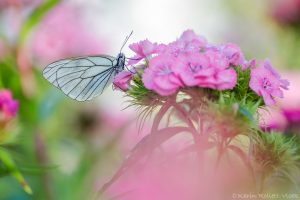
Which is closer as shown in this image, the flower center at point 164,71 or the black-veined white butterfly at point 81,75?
the flower center at point 164,71

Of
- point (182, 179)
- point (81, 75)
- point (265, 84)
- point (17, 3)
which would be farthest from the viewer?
point (17, 3)

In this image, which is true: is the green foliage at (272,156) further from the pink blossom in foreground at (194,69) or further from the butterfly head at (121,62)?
the butterfly head at (121,62)

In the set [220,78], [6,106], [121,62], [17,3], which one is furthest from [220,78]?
[17,3]

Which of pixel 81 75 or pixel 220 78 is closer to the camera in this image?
pixel 220 78

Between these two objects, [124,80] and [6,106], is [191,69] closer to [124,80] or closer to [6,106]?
[124,80]

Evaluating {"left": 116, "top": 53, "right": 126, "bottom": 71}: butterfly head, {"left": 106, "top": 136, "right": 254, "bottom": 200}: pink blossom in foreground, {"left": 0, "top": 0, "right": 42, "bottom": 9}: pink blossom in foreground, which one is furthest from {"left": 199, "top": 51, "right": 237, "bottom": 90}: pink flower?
{"left": 0, "top": 0, "right": 42, "bottom": 9}: pink blossom in foreground

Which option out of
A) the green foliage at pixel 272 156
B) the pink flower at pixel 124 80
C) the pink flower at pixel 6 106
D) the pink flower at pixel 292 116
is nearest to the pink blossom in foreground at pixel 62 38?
the pink flower at pixel 6 106

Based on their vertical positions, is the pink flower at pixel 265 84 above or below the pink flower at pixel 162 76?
below
